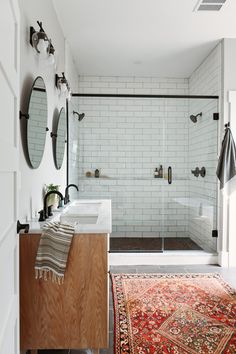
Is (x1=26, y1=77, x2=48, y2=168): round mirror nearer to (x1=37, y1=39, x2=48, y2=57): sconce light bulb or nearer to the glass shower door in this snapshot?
(x1=37, y1=39, x2=48, y2=57): sconce light bulb

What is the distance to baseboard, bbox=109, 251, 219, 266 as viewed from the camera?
4203 millimetres

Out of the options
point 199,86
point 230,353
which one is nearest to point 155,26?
point 199,86

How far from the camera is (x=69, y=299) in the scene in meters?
1.96

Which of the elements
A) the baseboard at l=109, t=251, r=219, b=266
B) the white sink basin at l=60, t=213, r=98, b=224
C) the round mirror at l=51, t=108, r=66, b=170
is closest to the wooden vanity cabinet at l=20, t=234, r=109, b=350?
the white sink basin at l=60, t=213, r=98, b=224

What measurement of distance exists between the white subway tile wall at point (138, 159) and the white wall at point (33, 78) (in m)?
1.15

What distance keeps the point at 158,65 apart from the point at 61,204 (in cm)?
310

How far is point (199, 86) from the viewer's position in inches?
200

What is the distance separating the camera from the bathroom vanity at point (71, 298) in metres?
1.94

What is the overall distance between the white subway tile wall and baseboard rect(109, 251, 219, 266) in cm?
60

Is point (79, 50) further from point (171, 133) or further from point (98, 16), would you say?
point (171, 133)

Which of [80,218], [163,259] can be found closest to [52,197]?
[80,218]

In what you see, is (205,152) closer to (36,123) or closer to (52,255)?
(36,123)

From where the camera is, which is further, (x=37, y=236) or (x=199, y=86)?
(x=199, y=86)

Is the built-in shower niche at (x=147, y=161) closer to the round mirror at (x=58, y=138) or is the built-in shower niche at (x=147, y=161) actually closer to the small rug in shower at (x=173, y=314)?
the round mirror at (x=58, y=138)
